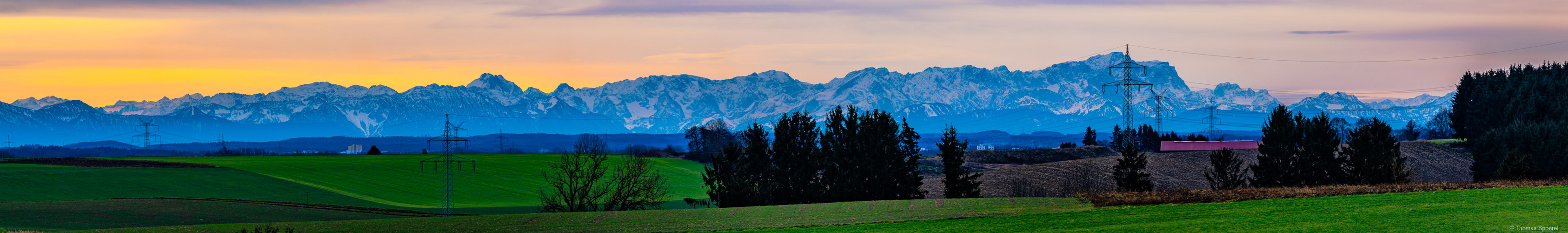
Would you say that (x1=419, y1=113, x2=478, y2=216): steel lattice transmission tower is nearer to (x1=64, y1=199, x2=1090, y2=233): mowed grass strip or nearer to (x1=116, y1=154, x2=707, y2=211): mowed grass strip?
(x1=116, y1=154, x2=707, y2=211): mowed grass strip

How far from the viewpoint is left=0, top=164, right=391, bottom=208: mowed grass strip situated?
76.1 meters

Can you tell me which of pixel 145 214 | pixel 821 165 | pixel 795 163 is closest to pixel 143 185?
pixel 145 214

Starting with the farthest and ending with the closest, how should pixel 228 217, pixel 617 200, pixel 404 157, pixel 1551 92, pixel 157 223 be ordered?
pixel 404 157, pixel 1551 92, pixel 617 200, pixel 228 217, pixel 157 223

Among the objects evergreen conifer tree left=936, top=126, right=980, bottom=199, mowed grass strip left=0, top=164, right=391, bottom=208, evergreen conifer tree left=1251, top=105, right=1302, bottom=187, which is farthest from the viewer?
mowed grass strip left=0, top=164, right=391, bottom=208

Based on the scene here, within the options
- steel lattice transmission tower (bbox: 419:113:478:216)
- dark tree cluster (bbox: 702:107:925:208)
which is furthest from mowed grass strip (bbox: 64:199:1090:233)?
steel lattice transmission tower (bbox: 419:113:478:216)

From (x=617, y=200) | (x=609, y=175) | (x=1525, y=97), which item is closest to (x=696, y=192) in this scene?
(x=609, y=175)

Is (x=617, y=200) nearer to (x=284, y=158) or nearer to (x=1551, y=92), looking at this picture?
(x=284, y=158)

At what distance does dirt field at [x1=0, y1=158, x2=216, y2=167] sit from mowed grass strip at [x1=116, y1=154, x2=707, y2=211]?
5820 mm

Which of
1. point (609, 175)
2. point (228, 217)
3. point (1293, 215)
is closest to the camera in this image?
point (1293, 215)

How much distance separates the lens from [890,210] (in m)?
50.0

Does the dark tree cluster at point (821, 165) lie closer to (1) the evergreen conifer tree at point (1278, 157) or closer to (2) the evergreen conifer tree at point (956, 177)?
(2) the evergreen conifer tree at point (956, 177)

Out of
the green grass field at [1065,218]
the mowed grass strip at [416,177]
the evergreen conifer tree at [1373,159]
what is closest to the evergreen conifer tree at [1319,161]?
the evergreen conifer tree at [1373,159]

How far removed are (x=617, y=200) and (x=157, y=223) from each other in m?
25.6

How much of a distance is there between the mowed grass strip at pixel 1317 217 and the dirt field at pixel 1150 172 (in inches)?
1499
